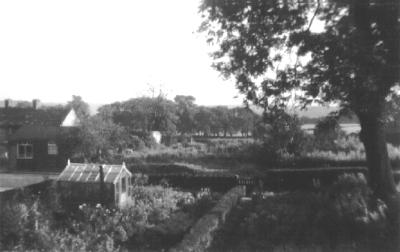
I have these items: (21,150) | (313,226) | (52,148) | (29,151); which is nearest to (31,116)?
(21,150)

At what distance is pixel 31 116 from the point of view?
44.4 meters

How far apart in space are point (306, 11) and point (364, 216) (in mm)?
7351

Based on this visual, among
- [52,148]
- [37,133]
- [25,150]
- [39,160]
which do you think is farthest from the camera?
[37,133]

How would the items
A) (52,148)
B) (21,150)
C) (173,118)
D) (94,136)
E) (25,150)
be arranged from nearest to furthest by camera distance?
(94,136)
(52,148)
(25,150)
(21,150)
(173,118)

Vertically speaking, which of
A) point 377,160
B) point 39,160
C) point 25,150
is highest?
point 25,150

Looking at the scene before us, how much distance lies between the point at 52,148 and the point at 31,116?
1088cm

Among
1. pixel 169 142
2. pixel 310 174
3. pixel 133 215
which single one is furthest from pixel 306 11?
pixel 169 142

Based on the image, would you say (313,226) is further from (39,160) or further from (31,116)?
(31,116)

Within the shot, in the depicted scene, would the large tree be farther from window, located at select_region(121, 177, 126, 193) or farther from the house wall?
the house wall

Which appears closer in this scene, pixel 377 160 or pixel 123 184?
pixel 377 160

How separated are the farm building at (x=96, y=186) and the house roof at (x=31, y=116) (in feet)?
88.5

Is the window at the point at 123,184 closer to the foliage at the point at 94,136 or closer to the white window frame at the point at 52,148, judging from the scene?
the foliage at the point at 94,136

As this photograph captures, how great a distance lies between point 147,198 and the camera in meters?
17.2

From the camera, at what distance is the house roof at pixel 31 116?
42.3 m
